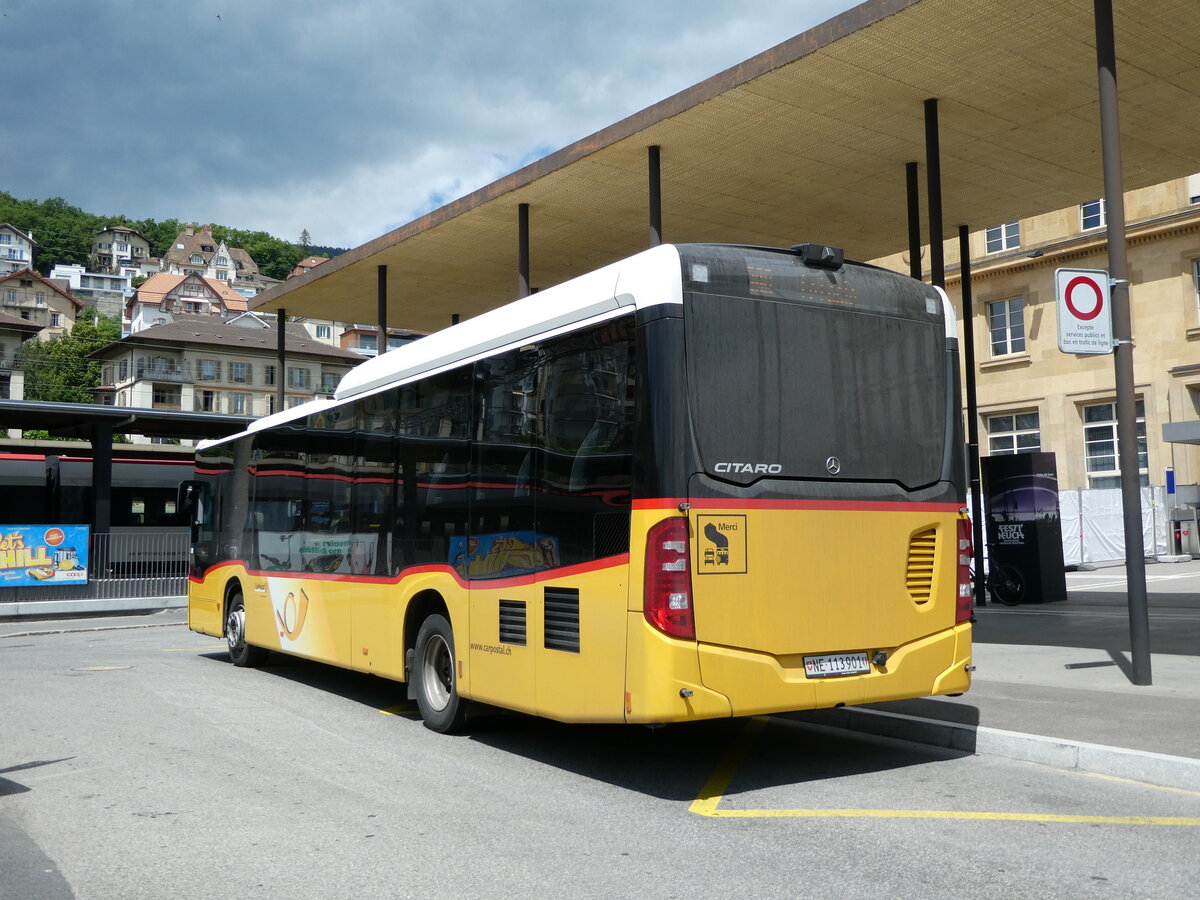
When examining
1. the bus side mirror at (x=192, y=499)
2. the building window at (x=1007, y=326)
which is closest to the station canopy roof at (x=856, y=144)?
the bus side mirror at (x=192, y=499)

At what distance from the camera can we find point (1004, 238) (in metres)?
44.8

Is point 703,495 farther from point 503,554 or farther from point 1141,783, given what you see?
point 1141,783

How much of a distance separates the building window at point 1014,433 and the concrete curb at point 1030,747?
37500 mm

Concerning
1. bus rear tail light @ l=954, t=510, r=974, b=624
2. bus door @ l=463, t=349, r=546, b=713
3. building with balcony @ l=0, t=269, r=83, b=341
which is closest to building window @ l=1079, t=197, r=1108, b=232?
bus rear tail light @ l=954, t=510, r=974, b=624

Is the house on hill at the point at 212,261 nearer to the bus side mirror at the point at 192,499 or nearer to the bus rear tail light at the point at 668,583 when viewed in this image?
the bus side mirror at the point at 192,499

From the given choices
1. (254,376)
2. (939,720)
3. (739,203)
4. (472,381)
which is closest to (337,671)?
(472,381)

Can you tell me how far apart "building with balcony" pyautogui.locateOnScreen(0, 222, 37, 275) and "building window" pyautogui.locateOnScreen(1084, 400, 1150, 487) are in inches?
6117

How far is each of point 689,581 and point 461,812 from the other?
1.84 m

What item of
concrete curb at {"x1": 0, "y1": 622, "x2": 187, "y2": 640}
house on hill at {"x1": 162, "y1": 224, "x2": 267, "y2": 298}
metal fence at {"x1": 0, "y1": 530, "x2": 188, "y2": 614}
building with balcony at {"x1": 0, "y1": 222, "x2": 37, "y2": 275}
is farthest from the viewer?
house on hill at {"x1": 162, "y1": 224, "x2": 267, "y2": 298}

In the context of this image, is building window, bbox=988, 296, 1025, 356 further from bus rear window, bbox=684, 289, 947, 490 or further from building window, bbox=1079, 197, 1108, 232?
bus rear window, bbox=684, 289, 947, 490

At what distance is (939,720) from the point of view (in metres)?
8.58

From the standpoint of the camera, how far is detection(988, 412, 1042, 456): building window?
1742 inches

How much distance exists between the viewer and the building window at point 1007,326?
44.5 meters

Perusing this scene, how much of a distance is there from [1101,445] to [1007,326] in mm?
6018
